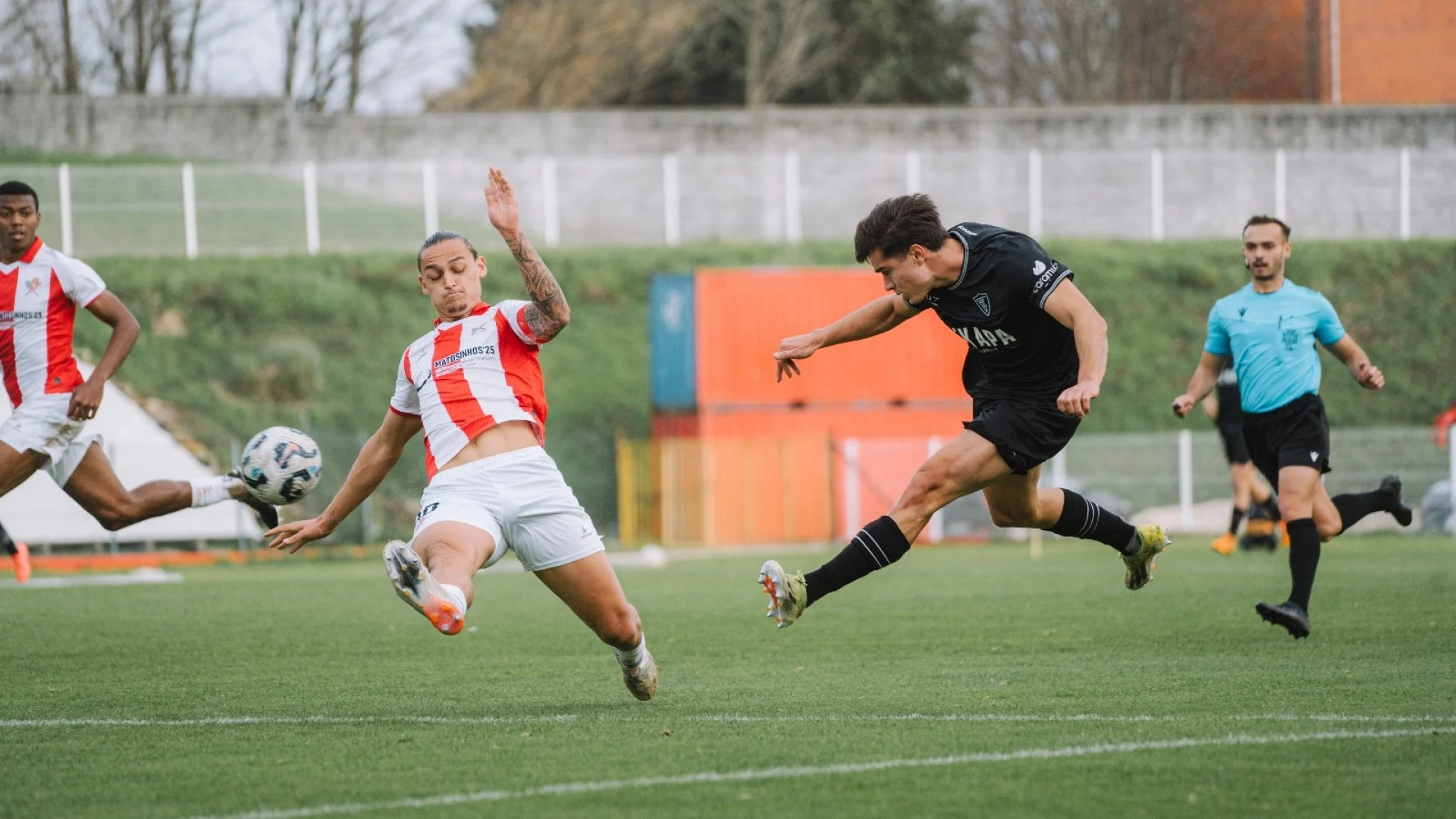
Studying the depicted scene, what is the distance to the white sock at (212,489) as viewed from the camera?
31.5 feet

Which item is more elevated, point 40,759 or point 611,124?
point 611,124

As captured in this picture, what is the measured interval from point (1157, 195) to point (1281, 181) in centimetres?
249

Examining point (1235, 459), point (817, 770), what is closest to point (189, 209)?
point (1235, 459)

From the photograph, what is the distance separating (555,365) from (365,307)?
3.39 metres

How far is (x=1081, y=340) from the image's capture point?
6.99 metres

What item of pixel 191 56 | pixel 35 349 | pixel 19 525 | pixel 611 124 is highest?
pixel 191 56

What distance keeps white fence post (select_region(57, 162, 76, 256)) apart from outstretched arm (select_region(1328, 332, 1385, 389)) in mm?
23435

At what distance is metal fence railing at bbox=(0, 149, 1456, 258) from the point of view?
1189 inches

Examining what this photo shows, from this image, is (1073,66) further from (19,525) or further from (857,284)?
(19,525)

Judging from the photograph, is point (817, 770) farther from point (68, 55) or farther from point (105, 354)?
point (68, 55)

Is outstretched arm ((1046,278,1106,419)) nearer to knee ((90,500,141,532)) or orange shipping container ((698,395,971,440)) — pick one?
knee ((90,500,141,532))

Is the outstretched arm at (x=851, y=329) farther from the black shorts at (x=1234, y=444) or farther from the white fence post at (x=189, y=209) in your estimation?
the white fence post at (x=189, y=209)

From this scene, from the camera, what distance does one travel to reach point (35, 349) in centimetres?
A: 964

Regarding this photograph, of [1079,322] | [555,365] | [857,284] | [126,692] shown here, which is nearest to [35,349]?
[126,692]
